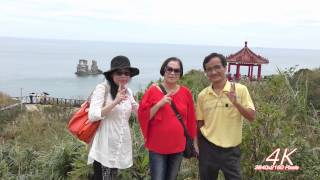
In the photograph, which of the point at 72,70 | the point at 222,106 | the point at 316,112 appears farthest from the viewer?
the point at 72,70

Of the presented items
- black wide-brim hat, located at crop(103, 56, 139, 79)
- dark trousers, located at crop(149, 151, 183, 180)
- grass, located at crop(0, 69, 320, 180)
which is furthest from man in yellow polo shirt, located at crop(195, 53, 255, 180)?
black wide-brim hat, located at crop(103, 56, 139, 79)

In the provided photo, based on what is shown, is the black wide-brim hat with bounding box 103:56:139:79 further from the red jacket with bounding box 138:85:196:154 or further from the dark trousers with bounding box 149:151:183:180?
the dark trousers with bounding box 149:151:183:180

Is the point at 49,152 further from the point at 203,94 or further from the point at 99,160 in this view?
the point at 203,94

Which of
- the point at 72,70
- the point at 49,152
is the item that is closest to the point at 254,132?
the point at 49,152

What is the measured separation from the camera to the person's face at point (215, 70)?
321 cm

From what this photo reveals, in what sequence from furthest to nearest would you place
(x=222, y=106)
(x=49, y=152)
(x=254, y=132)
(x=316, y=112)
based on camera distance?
(x=49, y=152)
(x=316, y=112)
(x=254, y=132)
(x=222, y=106)

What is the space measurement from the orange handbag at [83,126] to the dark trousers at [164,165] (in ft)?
1.69

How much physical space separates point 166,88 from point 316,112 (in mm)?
1750

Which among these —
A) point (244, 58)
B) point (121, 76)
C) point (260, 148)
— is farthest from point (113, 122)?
point (244, 58)

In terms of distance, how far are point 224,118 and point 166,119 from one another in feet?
1.51

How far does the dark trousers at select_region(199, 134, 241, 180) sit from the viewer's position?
3242 millimetres

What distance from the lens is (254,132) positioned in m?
3.75

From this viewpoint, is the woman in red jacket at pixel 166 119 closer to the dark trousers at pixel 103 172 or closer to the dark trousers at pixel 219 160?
the dark trousers at pixel 219 160

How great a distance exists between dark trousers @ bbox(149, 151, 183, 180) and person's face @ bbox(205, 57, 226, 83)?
709mm
